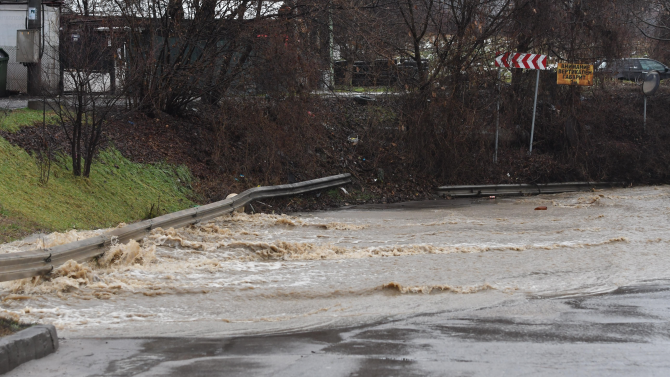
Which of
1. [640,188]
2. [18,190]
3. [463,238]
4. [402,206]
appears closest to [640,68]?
[640,188]

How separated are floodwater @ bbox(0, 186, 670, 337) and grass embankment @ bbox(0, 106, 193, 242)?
4.74ft

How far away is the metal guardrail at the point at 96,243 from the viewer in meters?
7.84

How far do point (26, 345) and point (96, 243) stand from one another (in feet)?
12.7

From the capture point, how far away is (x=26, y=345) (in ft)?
18.3

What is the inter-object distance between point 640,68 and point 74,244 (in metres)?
30.6

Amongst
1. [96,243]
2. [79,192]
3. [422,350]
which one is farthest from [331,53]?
[422,350]

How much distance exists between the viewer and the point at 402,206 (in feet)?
59.9

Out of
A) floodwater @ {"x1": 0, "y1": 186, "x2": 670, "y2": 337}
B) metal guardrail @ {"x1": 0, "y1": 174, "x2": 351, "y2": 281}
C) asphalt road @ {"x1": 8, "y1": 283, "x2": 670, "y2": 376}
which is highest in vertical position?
metal guardrail @ {"x1": 0, "y1": 174, "x2": 351, "y2": 281}

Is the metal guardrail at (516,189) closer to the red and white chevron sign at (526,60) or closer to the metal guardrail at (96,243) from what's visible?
the red and white chevron sign at (526,60)

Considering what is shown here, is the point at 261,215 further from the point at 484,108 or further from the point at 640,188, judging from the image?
the point at 640,188

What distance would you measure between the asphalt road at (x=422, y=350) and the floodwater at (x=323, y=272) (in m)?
0.42

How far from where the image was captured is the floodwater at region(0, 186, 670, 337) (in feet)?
24.3

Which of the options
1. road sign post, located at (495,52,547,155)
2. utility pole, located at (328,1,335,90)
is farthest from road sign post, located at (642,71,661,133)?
utility pole, located at (328,1,335,90)

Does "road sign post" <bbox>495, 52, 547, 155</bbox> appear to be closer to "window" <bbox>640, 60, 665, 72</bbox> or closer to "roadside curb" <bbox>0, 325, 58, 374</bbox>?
"window" <bbox>640, 60, 665, 72</bbox>
